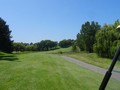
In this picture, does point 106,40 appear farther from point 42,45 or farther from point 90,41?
point 42,45

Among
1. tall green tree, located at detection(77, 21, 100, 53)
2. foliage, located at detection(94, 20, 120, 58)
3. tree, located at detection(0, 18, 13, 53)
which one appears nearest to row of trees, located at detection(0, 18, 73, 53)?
tree, located at detection(0, 18, 13, 53)

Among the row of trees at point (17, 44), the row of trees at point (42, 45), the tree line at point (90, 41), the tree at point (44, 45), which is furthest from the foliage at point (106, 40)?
the tree at point (44, 45)

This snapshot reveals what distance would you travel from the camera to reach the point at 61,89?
14656mm

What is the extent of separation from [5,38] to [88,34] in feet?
94.7

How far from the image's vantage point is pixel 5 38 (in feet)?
285

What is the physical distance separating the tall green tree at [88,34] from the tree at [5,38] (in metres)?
25.5

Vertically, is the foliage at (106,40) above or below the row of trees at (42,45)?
below

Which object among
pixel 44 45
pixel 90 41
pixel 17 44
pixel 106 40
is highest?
pixel 44 45

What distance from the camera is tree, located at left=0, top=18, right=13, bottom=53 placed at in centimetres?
8625

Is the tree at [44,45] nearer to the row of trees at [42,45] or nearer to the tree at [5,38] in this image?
the row of trees at [42,45]

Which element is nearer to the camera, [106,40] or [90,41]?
[106,40]

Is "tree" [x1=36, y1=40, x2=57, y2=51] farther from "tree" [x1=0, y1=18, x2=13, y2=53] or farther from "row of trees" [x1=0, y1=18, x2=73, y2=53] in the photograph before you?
"tree" [x1=0, y1=18, x2=13, y2=53]

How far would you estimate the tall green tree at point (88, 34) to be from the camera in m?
98.2

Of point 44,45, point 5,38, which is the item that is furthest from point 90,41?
point 44,45
